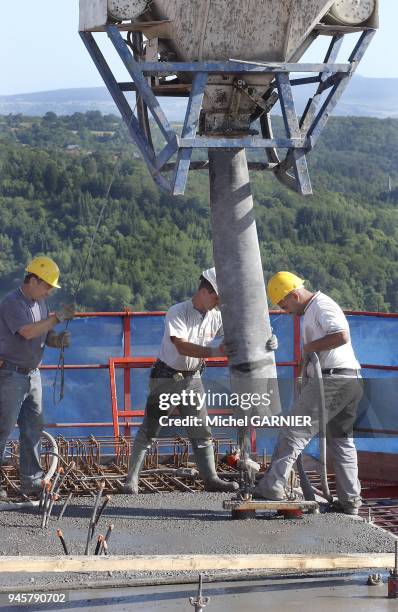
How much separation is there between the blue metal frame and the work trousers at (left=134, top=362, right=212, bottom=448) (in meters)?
1.61

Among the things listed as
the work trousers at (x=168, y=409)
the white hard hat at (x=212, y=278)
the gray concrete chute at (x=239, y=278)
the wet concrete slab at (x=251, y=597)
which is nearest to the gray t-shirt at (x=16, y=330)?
the work trousers at (x=168, y=409)

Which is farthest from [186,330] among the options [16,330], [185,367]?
[16,330]

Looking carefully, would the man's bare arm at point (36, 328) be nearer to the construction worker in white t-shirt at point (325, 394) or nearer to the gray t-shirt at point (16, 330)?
the gray t-shirt at point (16, 330)

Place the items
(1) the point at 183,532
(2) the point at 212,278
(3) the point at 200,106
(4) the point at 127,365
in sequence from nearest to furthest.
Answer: (1) the point at 183,532 → (3) the point at 200,106 → (2) the point at 212,278 → (4) the point at 127,365

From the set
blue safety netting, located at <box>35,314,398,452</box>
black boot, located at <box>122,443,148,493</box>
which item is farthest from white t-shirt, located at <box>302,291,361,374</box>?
blue safety netting, located at <box>35,314,398,452</box>

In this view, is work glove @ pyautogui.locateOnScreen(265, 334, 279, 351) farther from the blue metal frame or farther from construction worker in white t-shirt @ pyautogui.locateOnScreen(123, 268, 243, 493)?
the blue metal frame

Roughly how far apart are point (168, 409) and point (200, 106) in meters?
2.51

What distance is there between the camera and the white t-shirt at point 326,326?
9.15m

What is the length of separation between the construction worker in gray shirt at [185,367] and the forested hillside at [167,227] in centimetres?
4256

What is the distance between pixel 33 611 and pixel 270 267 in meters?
49.9

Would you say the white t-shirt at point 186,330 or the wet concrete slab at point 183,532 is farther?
the white t-shirt at point 186,330

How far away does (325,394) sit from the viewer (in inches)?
365

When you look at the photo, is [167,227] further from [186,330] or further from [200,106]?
[200,106]

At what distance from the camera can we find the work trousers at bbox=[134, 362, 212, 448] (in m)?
9.81
